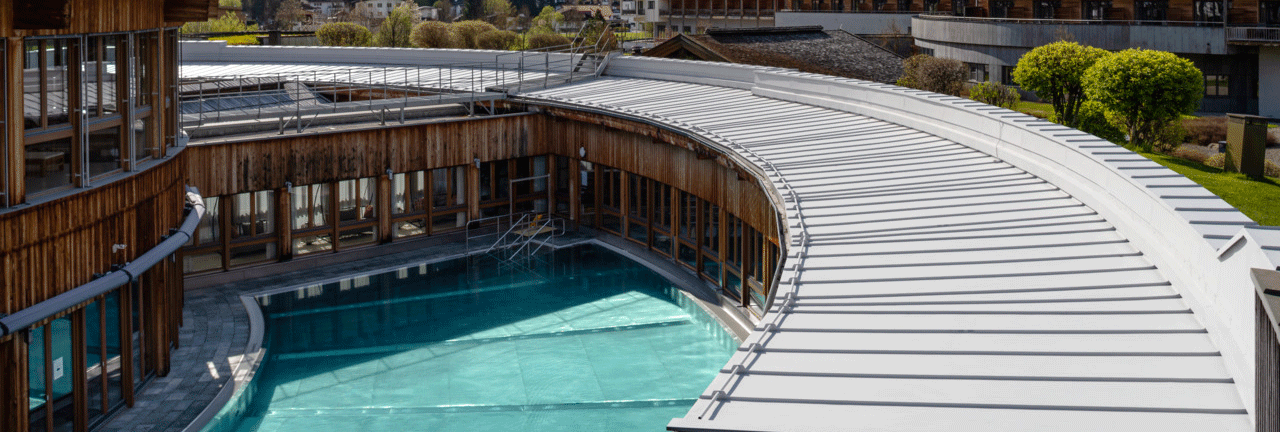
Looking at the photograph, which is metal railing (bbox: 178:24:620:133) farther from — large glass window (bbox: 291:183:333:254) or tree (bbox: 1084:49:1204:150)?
tree (bbox: 1084:49:1204:150)

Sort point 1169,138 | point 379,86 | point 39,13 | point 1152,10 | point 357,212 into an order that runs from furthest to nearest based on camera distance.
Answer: point 1152,10
point 379,86
point 1169,138
point 357,212
point 39,13

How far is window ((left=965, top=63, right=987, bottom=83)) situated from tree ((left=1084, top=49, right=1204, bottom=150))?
22.8 meters

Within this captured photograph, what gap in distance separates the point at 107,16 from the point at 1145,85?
Answer: 20.8m

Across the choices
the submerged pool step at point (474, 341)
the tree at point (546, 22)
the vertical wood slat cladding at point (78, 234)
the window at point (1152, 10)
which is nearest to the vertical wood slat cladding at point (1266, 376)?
the vertical wood slat cladding at point (78, 234)

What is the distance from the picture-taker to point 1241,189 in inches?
933

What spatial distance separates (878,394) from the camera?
7754 mm

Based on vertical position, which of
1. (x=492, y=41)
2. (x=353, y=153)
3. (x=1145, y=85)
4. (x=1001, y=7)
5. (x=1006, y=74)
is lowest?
(x=353, y=153)

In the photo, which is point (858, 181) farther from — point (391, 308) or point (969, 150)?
point (391, 308)

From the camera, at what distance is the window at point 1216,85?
4269cm

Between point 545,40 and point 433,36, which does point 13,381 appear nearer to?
point 433,36

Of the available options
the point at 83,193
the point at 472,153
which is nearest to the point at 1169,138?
the point at 472,153

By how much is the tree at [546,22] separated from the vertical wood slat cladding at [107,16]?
192ft

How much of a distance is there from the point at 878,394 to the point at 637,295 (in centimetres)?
1371

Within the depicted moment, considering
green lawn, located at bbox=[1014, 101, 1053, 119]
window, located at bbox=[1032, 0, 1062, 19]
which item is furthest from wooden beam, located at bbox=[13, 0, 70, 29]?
window, located at bbox=[1032, 0, 1062, 19]
